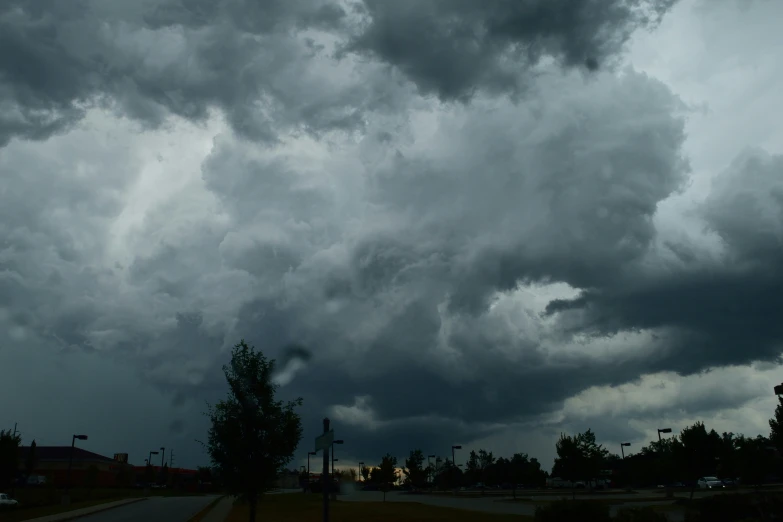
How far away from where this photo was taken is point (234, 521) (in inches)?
1465

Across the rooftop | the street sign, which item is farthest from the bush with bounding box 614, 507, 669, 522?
the rooftop

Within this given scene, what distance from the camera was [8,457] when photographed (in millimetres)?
57906

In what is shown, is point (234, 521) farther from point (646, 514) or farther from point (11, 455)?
point (11, 455)

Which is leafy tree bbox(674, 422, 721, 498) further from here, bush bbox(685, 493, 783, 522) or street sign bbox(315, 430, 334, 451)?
street sign bbox(315, 430, 334, 451)

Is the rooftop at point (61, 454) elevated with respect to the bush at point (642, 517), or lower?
elevated

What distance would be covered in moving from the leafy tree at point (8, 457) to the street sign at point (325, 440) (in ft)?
182

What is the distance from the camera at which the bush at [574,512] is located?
780 inches

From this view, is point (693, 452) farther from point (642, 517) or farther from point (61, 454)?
point (61, 454)

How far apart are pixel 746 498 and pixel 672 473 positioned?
2075 inches

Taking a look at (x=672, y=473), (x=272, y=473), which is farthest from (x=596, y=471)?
(x=272, y=473)

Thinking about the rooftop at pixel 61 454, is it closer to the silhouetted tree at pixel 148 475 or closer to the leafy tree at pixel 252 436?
the silhouetted tree at pixel 148 475

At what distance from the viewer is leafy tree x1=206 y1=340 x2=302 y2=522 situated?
26922mm

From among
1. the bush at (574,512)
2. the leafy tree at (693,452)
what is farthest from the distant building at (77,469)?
the bush at (574,512)

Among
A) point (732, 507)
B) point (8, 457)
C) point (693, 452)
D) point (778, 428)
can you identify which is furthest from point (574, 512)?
point (8, 457)
